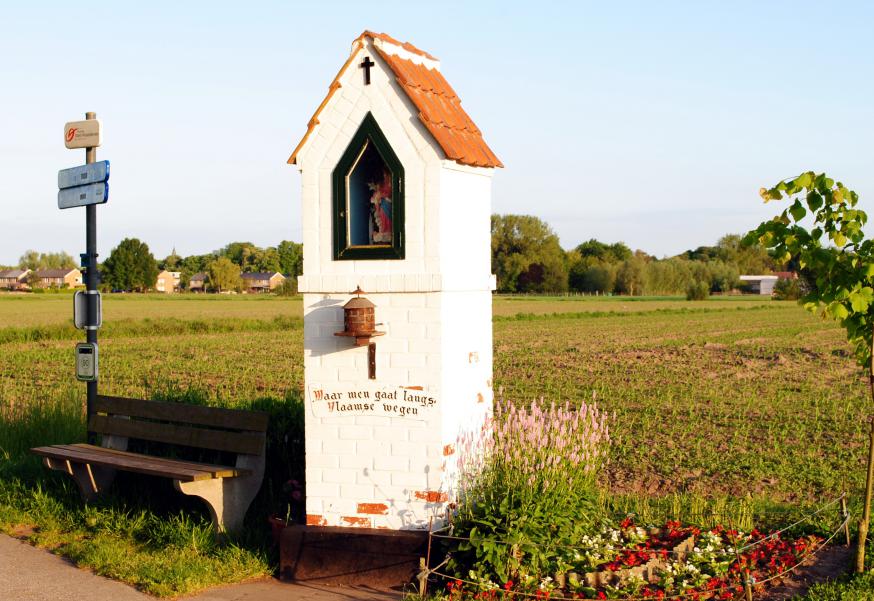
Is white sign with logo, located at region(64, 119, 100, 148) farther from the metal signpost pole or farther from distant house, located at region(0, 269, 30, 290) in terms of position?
distant house, located at region(0, 269, 30, 290)

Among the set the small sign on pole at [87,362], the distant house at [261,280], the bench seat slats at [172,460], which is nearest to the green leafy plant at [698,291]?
the distant house at [261,280]

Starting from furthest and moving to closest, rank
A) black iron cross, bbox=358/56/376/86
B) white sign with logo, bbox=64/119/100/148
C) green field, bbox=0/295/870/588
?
green field, bbox=0/295/870/588 → white sign with logo, bbox=64/119/100/148 → black iron cross, bbox=358/56/376/86

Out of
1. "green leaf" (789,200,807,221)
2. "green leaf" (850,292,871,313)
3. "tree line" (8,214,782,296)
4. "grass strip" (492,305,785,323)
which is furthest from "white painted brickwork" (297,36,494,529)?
"tree line" (8,214,782,296)

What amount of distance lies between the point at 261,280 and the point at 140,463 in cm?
13955

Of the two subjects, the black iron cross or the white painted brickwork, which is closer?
the white painted brickwork

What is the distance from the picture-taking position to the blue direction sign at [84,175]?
9.08 m

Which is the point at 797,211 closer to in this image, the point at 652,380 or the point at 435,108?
the point at 435,108

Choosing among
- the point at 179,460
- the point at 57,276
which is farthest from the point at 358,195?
the point at 57,276

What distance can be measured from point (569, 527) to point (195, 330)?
37.1 m

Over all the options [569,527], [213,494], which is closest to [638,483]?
[569,527]

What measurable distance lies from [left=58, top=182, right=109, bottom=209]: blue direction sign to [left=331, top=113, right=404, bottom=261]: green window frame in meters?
3.33

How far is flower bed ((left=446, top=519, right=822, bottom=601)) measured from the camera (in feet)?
18.9

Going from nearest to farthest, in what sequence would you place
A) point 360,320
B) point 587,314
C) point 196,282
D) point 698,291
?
1. point 360,320
2. point 587,314
3. point 698,291
4. point 196,282

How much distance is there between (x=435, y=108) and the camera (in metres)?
6.96
